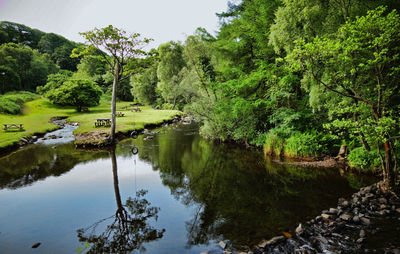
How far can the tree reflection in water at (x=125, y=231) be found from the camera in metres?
6.65

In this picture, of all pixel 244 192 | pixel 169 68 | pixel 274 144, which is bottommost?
pixel 244 192

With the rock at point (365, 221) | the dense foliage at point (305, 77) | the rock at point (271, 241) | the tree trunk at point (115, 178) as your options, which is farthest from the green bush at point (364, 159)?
the tree trunk at point (115, 178)

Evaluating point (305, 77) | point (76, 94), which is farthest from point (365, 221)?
point (76, 94)

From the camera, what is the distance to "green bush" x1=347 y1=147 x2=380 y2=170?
10.9 metres

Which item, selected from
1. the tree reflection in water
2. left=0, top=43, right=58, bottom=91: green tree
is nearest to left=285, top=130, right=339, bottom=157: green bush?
the tree reflection in water

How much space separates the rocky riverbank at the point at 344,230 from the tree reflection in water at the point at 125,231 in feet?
13.0

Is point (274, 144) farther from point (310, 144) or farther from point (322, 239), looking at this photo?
point (322, 239)

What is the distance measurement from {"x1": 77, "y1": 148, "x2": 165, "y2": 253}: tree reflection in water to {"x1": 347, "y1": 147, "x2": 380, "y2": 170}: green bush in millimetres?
11892

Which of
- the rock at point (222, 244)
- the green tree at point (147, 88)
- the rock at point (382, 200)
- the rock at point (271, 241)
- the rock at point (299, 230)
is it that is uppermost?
the green tree at point (147, 88)

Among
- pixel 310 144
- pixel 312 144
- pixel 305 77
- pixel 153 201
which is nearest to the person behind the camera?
pixel 153 201

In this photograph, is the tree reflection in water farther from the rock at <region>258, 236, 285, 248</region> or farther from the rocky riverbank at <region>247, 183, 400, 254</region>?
the rocky riverbank at <region>247, 183, 400, 254</region>

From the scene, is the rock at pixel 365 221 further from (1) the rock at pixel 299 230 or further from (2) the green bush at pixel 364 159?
(2) the green bush at pixel 364 159

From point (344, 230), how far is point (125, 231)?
→ 25.9ft

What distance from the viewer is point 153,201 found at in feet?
32.5
